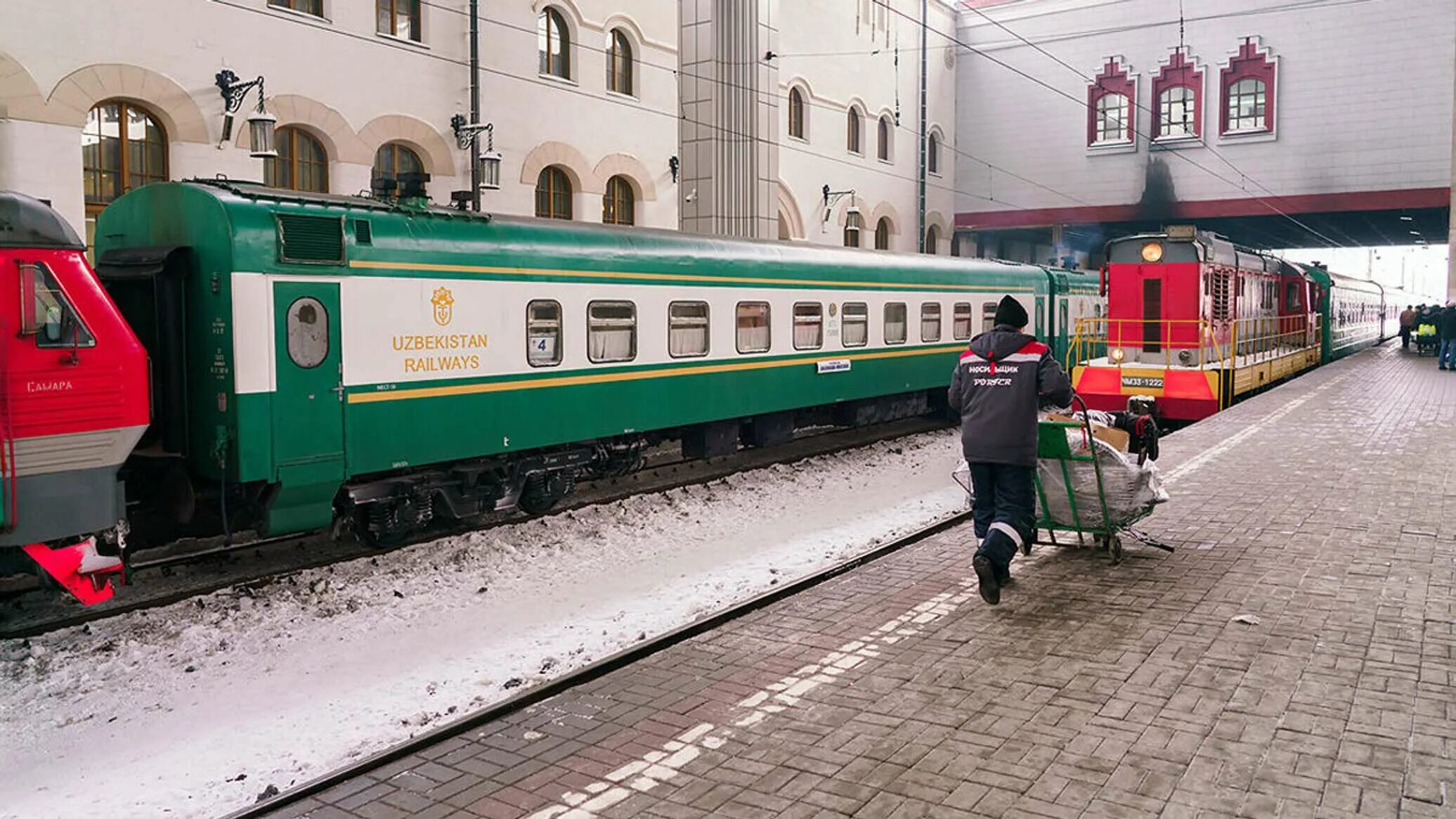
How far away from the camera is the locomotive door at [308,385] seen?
9109 millimetres

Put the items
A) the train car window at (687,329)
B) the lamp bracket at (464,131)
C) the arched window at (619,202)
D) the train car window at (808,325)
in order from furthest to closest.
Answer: the arched window at (619,202)
the lamp bracket at (464,131)
the train car window at (808,325)
the train car window at (687,329)

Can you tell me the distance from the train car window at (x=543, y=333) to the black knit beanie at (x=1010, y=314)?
552 cm

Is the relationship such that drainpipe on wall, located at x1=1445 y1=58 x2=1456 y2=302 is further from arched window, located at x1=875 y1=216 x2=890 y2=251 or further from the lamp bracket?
the lamp bracket

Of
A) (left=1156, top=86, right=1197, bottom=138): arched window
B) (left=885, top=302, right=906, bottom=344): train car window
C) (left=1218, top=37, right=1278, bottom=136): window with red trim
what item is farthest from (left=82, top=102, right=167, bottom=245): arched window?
(left=1218, top=37, right=1278, bottom=136): window with red trim

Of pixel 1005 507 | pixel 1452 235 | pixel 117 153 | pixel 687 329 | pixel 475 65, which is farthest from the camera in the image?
pixel 1452 235

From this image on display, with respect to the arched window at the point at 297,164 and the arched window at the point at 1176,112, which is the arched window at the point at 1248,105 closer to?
the arched window at the point at 1176,112

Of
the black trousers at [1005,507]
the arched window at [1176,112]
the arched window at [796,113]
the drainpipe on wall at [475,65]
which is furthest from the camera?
the arched window at [1176,112]

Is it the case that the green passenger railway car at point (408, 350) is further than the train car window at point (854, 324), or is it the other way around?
the train car window at point (854, 324)

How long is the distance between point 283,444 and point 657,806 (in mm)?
5794

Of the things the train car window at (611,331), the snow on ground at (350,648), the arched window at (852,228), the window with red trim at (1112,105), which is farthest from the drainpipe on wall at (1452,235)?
the train car window at (611,331)

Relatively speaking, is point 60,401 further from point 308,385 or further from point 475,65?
point 475,65

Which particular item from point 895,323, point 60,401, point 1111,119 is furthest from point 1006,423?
point 1111,119

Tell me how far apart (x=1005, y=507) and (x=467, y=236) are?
602 centimetres

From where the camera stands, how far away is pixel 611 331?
12.6 meters
